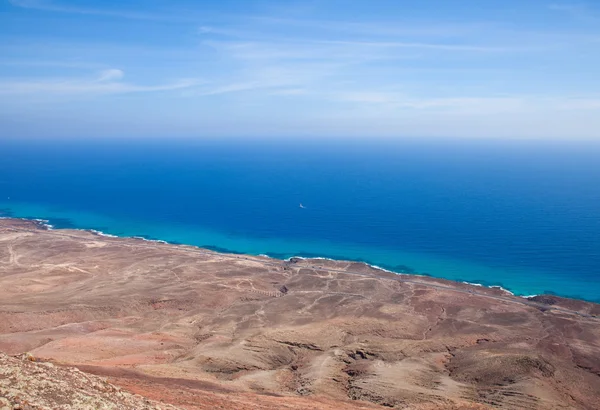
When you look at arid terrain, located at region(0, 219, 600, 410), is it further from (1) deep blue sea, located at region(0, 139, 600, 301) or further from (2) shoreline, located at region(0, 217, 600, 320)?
(1) deep blue sea, located at region(0, 139, 600, 301)

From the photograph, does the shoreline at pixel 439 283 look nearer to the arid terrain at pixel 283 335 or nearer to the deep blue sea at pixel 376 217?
the arid terrain at pixel 283 335

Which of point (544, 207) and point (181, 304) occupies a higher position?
point (544, 207)

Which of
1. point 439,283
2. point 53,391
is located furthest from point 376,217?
point 53,391

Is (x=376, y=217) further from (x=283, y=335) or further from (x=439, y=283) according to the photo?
(x=283, y=335)

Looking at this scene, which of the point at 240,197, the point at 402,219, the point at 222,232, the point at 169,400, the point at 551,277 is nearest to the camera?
the point at 169,400

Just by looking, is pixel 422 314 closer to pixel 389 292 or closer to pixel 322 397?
pixel 389 292

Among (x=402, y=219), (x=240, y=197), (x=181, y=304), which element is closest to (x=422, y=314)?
(x=181, y=304)

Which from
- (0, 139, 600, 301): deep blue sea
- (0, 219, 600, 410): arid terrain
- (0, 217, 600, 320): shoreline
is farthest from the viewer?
(0, 139, 600, 301): deep blue sea

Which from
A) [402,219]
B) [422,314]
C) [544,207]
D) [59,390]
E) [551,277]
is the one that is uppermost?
[544,207]

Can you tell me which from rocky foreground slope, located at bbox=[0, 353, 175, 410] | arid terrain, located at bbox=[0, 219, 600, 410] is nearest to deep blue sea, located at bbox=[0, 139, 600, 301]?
arid terrain, located at bbox=[0, 219, 600, 410]
